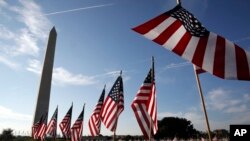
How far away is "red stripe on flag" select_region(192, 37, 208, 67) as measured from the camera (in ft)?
20.4

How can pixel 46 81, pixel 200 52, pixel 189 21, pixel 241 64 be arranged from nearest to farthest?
pixel 241 64 → pixel 200 52 → pixel 189 21 → pixel 46 81

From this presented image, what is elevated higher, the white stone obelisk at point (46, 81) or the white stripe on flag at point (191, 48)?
the white stone obelisk at point (46, 81)

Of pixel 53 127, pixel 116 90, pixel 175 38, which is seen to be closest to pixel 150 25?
pixel 175 38

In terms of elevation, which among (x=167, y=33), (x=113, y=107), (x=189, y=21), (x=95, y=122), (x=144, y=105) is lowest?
(x=95, y=122)

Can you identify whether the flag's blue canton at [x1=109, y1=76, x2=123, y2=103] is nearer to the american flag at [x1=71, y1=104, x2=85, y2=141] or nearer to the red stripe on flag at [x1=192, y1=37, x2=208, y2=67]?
the red stripe on flag at [x1=192, y1=37, x2=208, y2=67]

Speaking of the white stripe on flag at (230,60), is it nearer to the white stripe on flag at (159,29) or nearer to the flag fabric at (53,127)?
the white stripe on flag at (159,29)

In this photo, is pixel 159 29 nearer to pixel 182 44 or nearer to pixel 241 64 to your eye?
pixel 182 44

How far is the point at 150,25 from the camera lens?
654 centimetres

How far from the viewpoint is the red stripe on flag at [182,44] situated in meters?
6.34

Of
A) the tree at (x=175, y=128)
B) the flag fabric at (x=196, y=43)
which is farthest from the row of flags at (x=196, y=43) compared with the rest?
the tree at (x=175, y=128)

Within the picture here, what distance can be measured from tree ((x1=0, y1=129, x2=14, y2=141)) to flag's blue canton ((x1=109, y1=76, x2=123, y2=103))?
180 ft

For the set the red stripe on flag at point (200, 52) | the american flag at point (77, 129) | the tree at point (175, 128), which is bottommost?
the american flag at point (77, 129)

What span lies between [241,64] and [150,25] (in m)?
2.29

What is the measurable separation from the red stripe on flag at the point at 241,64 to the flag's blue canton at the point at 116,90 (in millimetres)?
9503
